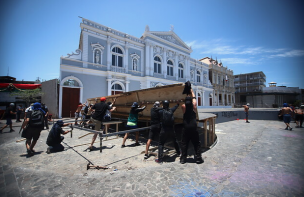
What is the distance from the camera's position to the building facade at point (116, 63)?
14125mm

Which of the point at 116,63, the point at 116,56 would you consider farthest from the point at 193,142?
the point at 116,56

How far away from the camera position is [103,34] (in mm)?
16219

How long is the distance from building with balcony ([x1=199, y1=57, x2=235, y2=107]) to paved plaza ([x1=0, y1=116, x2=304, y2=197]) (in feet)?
99.9

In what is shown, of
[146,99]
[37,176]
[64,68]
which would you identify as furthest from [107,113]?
[64,68]

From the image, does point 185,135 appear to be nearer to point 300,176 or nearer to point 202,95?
point 300,176

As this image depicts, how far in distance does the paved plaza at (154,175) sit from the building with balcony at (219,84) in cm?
3045

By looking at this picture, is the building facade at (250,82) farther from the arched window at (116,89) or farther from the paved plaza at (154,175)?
the paved plaza at (154,175)

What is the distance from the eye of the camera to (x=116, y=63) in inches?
691

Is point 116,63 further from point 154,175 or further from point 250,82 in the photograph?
point 250,82

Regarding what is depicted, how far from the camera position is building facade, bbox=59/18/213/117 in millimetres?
14125

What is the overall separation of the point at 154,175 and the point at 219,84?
3652cm

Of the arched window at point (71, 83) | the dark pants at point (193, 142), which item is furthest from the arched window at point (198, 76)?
the dark pants at point (193, 142)

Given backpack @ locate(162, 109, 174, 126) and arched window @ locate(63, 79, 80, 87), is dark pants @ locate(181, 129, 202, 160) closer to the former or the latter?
backpack @ locate(162, 109, 174, 126)

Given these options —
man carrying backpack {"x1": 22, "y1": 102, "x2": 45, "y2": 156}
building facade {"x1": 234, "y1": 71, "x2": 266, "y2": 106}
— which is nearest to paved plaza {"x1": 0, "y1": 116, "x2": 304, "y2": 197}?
man carrying backpack {"x1": 22, "y1": 102, "x2": 45, "y2": 156}
